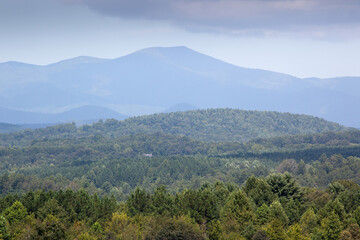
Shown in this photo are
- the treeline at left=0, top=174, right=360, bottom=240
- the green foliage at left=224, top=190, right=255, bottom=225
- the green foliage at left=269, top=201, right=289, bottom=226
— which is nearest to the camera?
the treeline at left=0, top=174, right=360, bottom=240

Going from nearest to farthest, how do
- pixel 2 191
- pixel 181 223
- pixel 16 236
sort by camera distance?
pixel 16 236
pixel 181 223
pixel 2 191

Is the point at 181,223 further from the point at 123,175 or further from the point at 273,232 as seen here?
the point at 123,175

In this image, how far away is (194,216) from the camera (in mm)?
72562

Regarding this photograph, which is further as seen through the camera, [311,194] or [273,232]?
[311,194]

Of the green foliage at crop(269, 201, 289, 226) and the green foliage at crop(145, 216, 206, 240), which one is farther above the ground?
the green foliage at crop(269, 201, 289, 226)

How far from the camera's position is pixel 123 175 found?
592ft

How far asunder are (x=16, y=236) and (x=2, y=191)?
299ft

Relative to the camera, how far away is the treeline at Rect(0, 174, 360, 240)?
59469 mm

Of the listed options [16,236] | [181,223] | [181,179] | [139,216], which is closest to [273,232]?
[181,223]

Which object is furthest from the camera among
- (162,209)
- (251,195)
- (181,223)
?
(251,195)

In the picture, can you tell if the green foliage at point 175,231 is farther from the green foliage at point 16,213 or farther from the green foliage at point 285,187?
the green foliage at point 285,187

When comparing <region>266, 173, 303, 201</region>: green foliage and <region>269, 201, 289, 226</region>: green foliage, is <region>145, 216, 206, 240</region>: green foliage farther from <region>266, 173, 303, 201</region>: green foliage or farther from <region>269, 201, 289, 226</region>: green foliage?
<region>266, 173, 303, 201</region>: green foliage

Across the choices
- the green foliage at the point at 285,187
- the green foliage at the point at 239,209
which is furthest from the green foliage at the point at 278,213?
the green foliage at the point at 285,187

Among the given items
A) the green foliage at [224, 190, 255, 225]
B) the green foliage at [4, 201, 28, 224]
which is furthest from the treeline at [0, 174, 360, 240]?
the green foliage at [224, 190, 255, 225]
